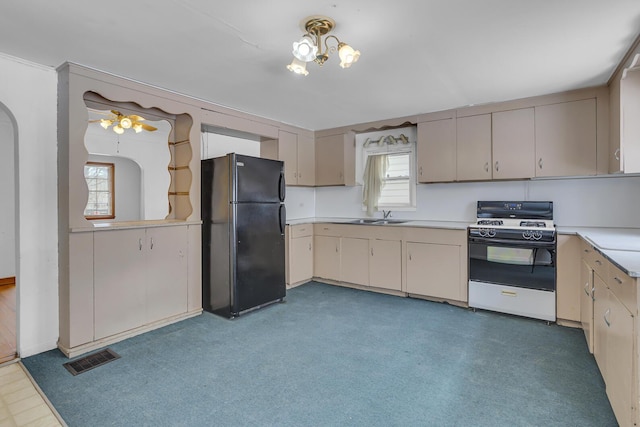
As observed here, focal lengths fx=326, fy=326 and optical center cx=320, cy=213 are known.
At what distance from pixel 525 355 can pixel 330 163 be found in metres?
3.36

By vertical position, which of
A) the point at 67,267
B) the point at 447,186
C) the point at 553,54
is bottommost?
the point at 67,267

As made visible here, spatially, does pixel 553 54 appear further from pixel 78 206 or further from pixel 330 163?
pixel 78 206

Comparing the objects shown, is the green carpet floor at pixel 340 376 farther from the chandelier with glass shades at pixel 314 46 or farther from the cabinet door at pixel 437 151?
the chandelier with glass shades at pixel 314 46

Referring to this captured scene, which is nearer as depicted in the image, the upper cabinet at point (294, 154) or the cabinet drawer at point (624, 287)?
the cabinet drawer at point (624, 287)

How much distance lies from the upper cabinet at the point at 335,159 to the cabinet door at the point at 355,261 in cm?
96

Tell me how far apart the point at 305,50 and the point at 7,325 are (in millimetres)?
3775

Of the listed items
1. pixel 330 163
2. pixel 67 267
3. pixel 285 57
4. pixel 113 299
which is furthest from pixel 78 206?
pixel 330 163

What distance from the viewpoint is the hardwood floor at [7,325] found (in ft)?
8.50

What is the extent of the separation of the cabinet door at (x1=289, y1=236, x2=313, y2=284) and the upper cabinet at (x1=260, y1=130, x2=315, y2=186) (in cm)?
86

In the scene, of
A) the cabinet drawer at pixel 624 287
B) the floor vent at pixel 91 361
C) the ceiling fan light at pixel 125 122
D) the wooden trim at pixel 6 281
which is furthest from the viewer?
the wooden trim at pixel 6 281

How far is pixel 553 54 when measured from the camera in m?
2.43

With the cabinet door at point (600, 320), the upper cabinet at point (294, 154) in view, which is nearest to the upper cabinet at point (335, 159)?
the upper cabinet at point (294, 154)

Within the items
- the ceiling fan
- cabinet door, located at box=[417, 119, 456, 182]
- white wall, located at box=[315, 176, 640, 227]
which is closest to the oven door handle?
white wall, located at box=[315, 176, 640, 227]

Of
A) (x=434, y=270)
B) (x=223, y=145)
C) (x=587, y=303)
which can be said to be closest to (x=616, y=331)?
(x=587, y=303)
